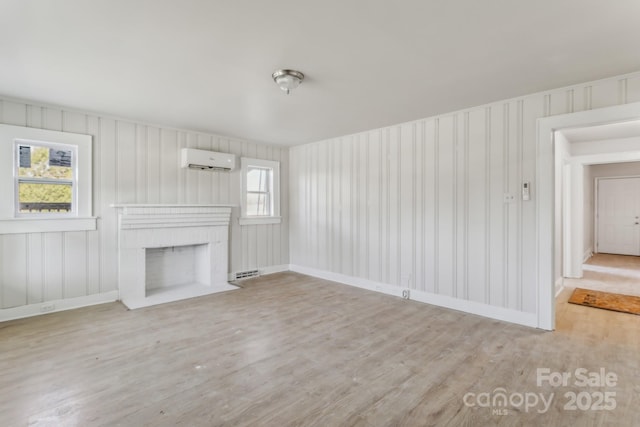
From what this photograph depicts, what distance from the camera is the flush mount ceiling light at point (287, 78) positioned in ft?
9.11

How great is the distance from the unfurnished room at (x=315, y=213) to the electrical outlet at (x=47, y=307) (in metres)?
0.04

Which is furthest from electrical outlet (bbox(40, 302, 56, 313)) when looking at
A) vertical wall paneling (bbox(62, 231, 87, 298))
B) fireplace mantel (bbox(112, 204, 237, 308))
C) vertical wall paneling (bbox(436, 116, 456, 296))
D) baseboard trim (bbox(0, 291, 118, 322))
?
vertical wall paneling (bbox(436, 116, 456, 296))

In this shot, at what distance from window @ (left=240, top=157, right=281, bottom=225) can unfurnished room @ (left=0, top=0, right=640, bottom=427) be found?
1.8 inches

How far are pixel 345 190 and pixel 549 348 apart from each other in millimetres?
3372

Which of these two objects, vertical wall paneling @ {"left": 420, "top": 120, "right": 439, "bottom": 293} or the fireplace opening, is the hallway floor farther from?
the fireplace opening

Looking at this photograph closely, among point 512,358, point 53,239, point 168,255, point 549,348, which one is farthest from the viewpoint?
point 168,255

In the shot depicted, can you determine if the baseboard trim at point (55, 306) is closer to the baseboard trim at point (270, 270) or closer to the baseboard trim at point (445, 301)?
the baseboard trim at point (270, 270)

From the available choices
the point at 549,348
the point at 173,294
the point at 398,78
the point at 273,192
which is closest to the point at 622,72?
the point at 398,78

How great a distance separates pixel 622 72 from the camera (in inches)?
109

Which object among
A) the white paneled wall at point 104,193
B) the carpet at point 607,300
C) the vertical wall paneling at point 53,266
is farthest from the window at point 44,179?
the carpet at point 607,300

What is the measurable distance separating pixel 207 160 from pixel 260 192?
1.32m

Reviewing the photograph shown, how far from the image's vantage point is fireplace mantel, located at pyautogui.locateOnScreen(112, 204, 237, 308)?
13.9 feet

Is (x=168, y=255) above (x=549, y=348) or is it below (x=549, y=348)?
above

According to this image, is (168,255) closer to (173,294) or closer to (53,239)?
(173,294)
